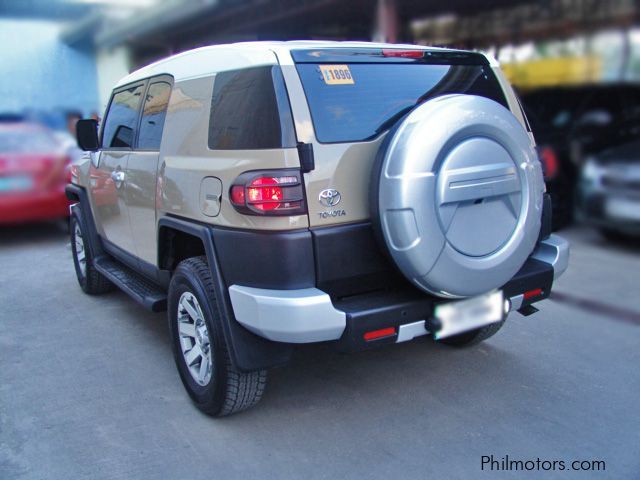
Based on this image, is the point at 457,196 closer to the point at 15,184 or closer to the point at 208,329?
the point at 208,329

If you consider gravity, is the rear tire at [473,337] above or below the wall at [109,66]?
below

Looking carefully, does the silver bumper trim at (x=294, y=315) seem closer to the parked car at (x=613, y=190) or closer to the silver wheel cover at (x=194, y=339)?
the silver wheel cover at (x=194, y=339)

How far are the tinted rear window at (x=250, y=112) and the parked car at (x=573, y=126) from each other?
4578 mm

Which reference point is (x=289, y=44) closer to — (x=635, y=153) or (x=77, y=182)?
(x=77, y=182)

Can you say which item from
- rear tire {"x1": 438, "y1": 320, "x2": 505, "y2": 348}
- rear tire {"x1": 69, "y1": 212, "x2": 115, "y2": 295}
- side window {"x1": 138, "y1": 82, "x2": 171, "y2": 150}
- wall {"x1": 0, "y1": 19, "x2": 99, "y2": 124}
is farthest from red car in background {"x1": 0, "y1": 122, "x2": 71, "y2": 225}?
rear tire {"x1": 438, "y1": 320, "x2": 505, "y2": 348}

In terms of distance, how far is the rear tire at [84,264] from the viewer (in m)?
5.01

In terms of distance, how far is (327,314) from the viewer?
2445 mm

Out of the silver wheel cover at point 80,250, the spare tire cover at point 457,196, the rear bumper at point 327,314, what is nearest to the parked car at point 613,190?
the spare tire cover at point 457,196

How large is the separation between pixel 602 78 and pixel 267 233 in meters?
7.50

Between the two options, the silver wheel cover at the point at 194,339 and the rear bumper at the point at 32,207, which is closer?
the silver wheel cover at the point at 194,339

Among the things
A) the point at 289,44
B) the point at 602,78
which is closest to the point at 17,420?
the point at 289,44

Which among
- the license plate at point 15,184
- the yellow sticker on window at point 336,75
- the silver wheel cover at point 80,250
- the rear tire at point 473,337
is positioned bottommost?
the rear tire at point 473,337

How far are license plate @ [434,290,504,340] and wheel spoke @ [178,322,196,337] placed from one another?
1289mm

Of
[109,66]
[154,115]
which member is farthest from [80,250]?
[109,66]
